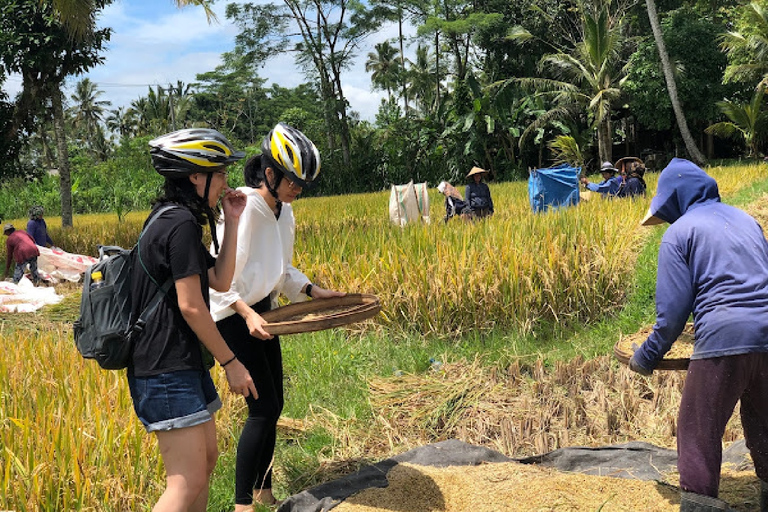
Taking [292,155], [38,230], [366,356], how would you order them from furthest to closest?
[38,230], [366,356], [292,155]

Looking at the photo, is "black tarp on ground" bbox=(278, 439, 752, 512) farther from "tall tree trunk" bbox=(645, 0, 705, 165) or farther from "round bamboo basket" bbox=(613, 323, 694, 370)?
"tall tree trunk" bbox=(645, 0, 705, 165)

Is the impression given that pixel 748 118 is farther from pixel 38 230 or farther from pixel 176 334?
pixel 176 334

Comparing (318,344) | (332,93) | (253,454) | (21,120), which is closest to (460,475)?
(253,454)

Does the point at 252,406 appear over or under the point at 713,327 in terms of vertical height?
under

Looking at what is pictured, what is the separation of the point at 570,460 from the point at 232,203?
1.97 meters

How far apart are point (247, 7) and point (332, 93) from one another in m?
5.12

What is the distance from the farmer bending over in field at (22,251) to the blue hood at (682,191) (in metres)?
9.47

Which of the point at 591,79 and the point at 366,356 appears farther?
the point at 591,79

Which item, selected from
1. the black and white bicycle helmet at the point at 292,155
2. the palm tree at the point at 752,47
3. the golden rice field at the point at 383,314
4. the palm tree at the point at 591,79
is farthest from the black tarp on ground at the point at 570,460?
the palm tree at the point at 591,79

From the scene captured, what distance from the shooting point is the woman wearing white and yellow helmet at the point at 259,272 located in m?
2.53

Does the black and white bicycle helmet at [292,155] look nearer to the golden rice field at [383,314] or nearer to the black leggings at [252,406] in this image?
the black leggings at [252,406]

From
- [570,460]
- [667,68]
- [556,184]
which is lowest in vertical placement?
[570,460]

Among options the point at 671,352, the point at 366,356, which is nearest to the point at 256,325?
the point at 671,352

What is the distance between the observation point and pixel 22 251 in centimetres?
970
